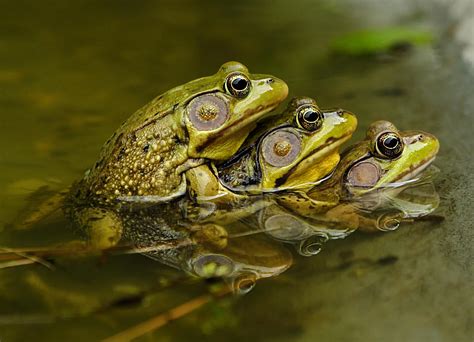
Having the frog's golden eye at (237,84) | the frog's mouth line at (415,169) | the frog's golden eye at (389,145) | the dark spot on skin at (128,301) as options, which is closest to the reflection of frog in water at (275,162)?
the frog's golden eye at (389,145)

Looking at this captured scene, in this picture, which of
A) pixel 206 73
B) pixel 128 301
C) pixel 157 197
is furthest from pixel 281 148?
pixel 206 73

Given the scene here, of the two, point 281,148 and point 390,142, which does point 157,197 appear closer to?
point 281,148

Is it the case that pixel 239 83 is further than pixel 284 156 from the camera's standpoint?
No

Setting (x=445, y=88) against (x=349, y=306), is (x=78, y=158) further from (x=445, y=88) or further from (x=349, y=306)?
(x=445, y=88)

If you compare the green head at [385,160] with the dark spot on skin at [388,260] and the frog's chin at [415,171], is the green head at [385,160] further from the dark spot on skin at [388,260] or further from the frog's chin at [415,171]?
the dark spot on skin at [388,260]

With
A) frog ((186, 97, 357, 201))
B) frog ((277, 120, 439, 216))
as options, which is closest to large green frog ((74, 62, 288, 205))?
frog ((186, 97, 357, 201))

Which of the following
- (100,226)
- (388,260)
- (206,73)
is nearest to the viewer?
(388,260)

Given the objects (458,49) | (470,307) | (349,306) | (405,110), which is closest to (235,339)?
(349,306)
